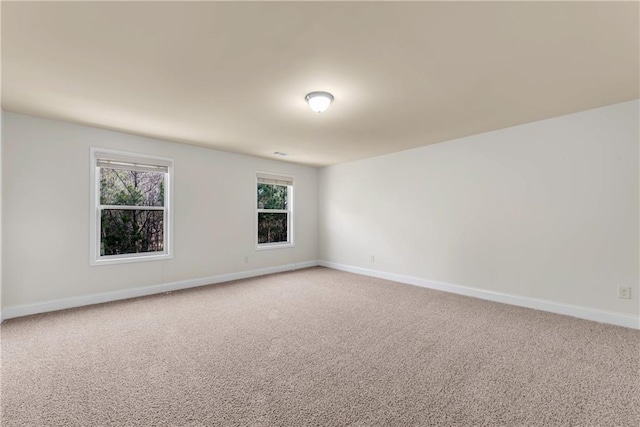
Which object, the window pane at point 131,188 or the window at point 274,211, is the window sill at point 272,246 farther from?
the window pane at point 131,188

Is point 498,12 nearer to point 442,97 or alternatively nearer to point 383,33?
point 383,33

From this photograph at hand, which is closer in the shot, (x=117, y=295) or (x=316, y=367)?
(x=316, y=367)

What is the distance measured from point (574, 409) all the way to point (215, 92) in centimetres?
350

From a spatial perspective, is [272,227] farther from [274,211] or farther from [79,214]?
[79,214]

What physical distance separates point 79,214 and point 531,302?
5.78 meters

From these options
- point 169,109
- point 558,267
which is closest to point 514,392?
point 558,267

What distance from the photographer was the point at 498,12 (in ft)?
5.24

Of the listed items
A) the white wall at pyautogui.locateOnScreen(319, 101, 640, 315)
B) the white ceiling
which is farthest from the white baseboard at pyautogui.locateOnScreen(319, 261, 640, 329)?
the white ceiling

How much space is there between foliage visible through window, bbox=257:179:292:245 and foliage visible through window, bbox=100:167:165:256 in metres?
1.77

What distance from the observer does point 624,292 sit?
2.92 meters

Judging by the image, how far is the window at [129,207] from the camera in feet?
12.2

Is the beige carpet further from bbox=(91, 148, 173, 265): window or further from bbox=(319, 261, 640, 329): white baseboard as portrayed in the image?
bbox=(91, 148, 173, 265): window

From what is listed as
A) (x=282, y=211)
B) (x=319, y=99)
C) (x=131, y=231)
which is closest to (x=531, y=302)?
(x=319, y=99)

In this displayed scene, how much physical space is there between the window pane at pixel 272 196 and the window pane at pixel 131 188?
1.77m
